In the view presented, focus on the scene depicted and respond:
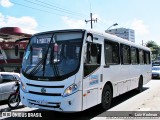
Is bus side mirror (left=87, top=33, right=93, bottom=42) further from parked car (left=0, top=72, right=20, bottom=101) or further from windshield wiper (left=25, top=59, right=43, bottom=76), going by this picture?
parked car (left=0, top=72, right=20, bottom=101)

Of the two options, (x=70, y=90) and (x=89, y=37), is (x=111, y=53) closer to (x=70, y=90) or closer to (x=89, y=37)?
(x=89, y=37)

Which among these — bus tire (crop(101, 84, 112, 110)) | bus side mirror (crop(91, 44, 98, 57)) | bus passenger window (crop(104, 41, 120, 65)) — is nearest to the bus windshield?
bus side mirror (crop(91, 44, 98, 57))

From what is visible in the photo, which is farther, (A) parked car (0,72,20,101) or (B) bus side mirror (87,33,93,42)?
(A) parked car (0,72,20,101)

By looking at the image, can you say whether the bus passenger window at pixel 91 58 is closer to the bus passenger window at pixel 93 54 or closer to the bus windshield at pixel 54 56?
the bus passenger window at pixel 93 54

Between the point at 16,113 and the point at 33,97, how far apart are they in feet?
5.77

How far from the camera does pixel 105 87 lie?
330 inches

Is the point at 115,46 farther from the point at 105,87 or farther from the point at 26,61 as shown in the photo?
the point at 26,61

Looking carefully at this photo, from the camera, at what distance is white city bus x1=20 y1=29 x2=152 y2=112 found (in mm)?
6508

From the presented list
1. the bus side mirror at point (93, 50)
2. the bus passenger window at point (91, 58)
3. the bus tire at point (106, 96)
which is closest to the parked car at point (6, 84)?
the bus tire at point (106, 96)

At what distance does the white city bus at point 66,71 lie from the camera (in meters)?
6.51

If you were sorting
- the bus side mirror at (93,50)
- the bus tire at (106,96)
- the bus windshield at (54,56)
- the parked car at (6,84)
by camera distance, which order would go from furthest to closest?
the parked car at (6,84)
the bus tire at (106,96)
the bus side mirror at (93,50)
the bus windshield at (54,56)

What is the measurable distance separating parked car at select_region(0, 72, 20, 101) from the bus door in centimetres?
414

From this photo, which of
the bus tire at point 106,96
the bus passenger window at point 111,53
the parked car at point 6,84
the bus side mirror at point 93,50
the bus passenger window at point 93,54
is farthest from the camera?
the parked car at point 6,84

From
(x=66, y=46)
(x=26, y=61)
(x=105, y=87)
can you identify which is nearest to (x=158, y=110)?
(x=105, y=87)
